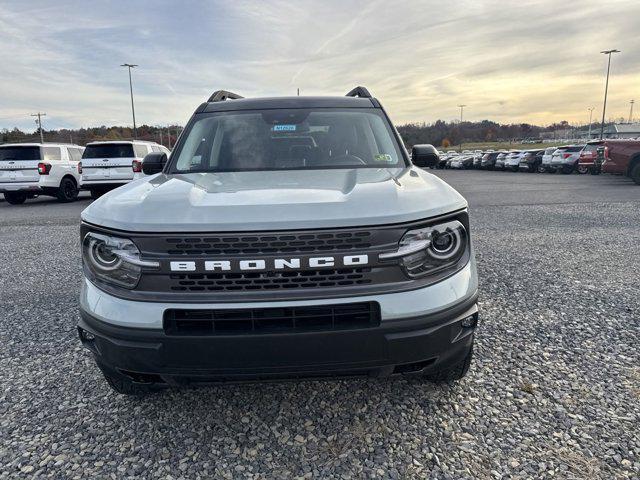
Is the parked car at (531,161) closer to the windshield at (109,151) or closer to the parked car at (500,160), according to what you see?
the parked car at (500,160)

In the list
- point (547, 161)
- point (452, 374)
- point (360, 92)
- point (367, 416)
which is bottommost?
point (367, 416)

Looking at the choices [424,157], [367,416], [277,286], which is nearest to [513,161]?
[424,157]

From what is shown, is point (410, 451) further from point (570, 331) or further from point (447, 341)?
point (570, 331)

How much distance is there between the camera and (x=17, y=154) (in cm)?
1384

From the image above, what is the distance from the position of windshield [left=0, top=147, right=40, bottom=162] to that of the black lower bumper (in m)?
14.3

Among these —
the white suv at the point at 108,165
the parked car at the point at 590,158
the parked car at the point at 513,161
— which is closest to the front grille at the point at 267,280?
the white suv at the point at 108,165

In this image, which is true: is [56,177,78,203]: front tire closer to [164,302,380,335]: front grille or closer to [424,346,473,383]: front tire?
[164,302,380,335]: front grille

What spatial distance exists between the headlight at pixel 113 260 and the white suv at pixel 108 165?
12.5 metres

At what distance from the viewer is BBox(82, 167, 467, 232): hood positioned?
6.47ft

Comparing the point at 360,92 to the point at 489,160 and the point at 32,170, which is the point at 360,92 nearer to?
the point at 32,170

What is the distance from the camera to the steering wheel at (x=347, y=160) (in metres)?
3.23

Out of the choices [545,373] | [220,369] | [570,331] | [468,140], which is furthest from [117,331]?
[468,140]

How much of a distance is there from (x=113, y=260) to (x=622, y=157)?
19.9 m

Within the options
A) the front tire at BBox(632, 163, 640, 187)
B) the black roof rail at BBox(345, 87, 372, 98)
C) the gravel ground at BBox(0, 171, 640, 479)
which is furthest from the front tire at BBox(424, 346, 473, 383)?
the front tire at BBox(632, 163, 640, 187)
